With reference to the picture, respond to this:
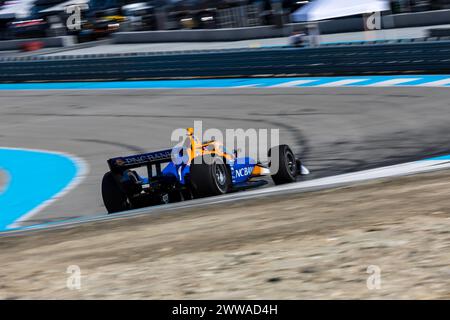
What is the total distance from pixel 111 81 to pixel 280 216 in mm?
21340

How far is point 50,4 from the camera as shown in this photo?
46031 mm

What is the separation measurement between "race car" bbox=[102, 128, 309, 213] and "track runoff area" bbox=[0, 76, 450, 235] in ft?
0.82

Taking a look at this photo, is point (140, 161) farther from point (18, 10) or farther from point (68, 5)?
point (18, 10)

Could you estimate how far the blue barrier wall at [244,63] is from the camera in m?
22.0

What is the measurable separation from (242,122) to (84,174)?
458 cm

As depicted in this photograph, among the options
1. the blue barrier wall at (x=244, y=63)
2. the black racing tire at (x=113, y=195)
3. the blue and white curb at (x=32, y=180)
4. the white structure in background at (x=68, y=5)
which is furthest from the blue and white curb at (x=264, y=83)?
the white structure in background at (x=68, y=5)

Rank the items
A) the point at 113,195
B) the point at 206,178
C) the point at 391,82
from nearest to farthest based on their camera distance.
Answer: the point at 206,178 < the point at 113,195 < the point at 391,82

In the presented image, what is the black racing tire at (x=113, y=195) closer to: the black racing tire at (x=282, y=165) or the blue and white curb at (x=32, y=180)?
the blue and white curb at (x=32, y=180)

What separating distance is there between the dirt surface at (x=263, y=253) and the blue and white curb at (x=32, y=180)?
366 cm

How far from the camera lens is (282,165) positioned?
446 inches

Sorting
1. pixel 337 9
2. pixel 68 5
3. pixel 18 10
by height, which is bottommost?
pixel 337 9

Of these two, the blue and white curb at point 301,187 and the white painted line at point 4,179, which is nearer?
the blue and white curb at point 301,187

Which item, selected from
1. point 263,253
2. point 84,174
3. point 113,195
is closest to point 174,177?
point 113,195

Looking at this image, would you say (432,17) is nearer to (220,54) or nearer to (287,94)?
(220,54)
